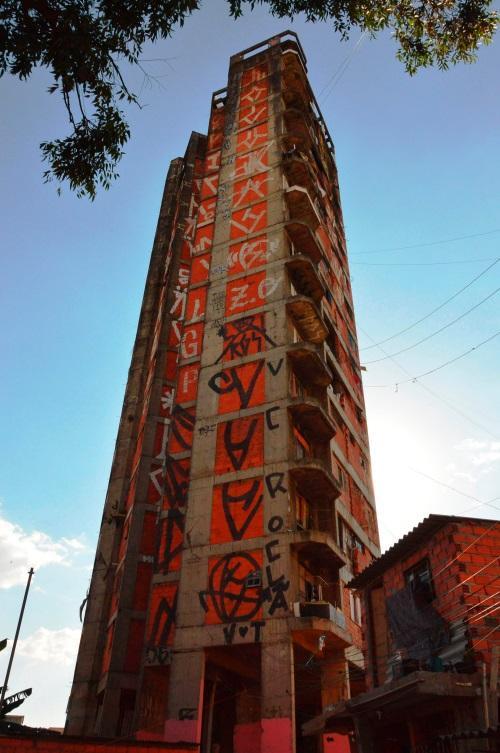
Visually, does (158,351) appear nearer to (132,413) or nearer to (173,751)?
(132,413)

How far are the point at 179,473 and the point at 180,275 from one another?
18660 mm

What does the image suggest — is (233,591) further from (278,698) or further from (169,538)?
(169,538)

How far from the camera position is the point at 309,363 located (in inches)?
1273

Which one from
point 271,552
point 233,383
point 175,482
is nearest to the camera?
point 271,552

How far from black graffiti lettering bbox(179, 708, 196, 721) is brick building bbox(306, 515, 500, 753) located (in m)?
5.93

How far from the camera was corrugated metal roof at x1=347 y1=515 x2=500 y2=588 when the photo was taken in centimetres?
1703

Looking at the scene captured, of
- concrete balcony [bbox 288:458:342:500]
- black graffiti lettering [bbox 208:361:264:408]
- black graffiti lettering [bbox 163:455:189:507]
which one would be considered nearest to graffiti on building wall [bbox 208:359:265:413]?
black graffiti lettering [bbox 208:361:264:408]

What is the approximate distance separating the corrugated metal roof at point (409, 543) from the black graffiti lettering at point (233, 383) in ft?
37.4

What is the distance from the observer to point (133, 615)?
1227 inches

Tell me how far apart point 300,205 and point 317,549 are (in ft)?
76.7

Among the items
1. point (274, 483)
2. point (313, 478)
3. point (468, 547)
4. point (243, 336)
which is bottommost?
point (468, 547)

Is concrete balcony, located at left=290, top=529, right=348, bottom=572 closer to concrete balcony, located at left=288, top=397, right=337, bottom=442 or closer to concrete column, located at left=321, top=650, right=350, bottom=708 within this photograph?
concrete column, located at left=321, top=650, right=350, bottom=708

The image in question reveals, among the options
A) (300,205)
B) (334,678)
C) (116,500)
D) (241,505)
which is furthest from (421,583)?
(300,205)

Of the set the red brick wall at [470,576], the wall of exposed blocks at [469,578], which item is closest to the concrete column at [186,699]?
the wall of exposed blocks at [469,578]
